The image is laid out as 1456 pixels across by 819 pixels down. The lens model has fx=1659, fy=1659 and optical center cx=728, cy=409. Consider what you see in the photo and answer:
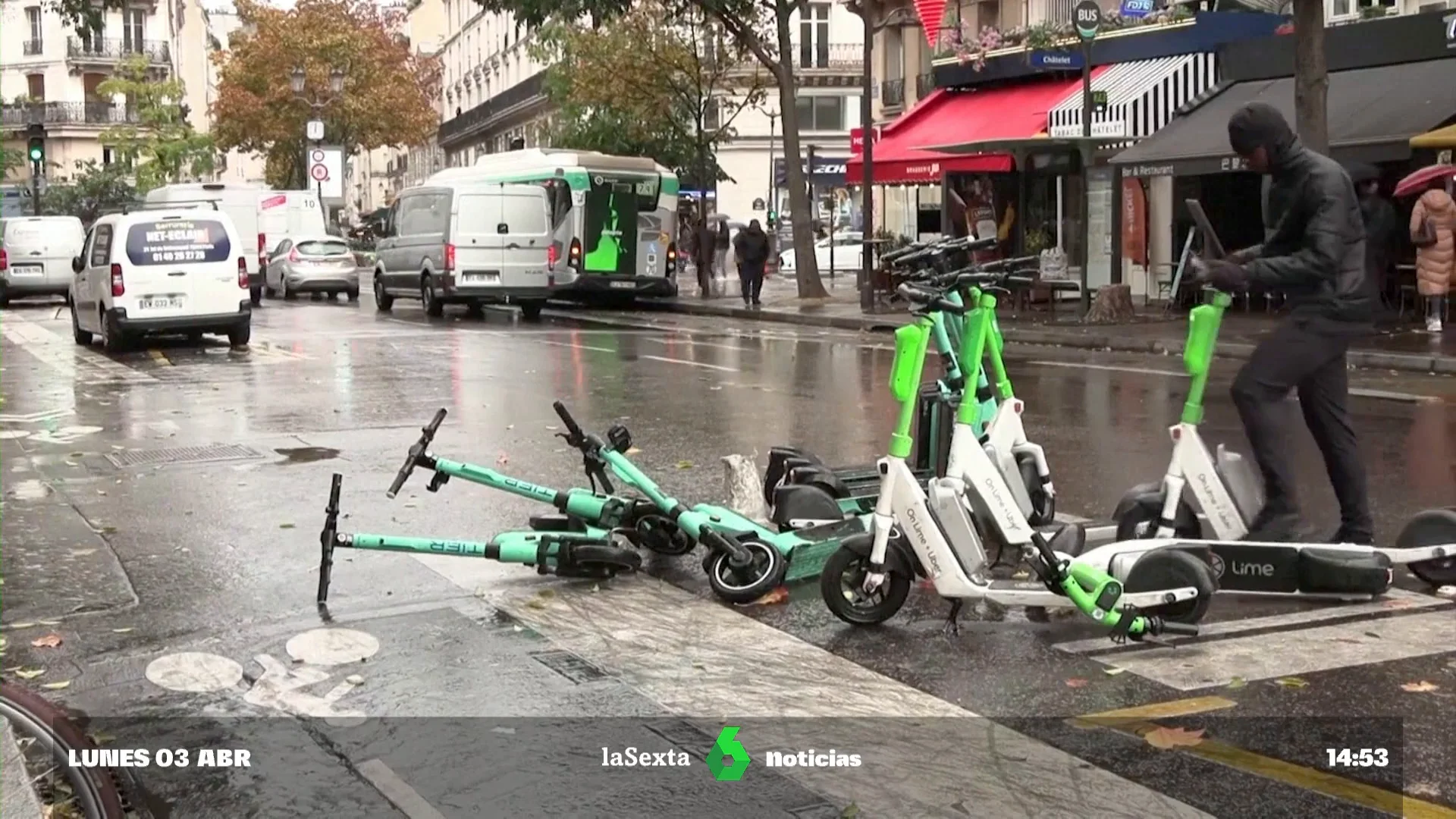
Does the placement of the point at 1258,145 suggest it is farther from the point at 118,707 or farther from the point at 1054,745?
the point at 118,707

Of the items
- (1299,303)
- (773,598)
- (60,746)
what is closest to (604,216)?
(773,598)

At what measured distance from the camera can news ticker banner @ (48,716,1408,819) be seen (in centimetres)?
439

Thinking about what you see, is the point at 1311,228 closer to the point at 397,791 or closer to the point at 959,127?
the point at 397,791

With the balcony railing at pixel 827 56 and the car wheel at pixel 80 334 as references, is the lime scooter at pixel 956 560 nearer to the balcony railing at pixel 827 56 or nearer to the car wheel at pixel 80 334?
the car wheel at pixel 80 334

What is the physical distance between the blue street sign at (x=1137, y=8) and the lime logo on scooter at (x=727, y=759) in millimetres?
23367

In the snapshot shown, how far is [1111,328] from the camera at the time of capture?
21.8 meters

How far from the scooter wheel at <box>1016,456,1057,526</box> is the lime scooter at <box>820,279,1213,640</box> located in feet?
3.46

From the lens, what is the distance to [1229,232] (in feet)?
83.3

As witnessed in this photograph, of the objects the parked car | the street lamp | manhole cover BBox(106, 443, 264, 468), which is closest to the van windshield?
manhole cover BBox(106, 443, 264, 468)

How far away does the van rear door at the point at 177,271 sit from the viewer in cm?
2000

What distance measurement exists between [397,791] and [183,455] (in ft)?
23.0

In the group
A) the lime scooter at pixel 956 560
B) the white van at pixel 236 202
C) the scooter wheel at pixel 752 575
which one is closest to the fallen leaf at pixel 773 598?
the scooter wheel at pixel 752 575

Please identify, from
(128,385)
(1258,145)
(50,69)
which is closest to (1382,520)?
(1258,145)

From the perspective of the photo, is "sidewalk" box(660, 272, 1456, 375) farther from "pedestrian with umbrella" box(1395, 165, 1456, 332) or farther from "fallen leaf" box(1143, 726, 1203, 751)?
"fallen leaf" box(1143, 726, 1203, 751)
